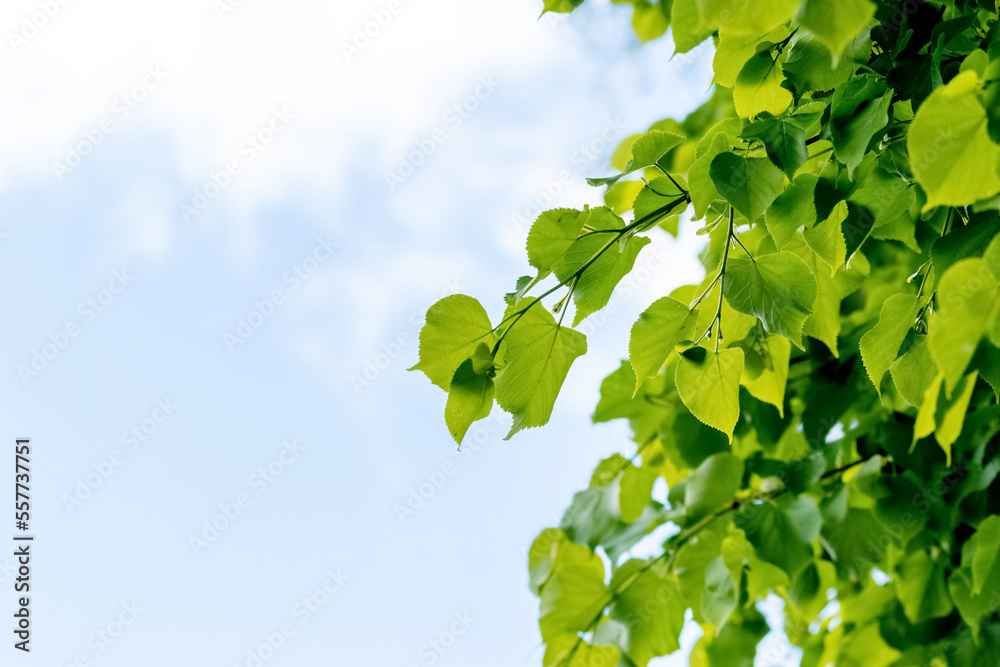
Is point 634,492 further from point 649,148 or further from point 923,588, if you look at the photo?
point 649,148

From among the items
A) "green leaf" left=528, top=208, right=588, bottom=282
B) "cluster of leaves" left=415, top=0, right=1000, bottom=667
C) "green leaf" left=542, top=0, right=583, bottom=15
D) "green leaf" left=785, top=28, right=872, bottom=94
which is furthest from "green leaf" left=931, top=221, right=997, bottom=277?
"green leaf" left=542, top=0, right=583, bottom=15

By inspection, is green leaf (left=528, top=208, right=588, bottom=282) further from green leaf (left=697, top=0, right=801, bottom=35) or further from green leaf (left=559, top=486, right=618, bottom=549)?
green leaf (left=559, top=486, right=618, bottom=549)

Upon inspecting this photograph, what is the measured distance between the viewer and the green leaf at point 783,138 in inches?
16.7

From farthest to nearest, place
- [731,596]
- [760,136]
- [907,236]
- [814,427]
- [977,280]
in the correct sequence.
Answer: [814,427] < [731,596] < [907,236] < [760,136] < [977,280]

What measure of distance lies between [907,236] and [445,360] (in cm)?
44

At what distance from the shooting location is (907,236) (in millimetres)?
656

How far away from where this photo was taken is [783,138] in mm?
431

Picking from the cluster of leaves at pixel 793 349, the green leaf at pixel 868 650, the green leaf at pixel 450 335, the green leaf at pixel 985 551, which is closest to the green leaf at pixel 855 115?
the cluster of leaves at pixel 793 349

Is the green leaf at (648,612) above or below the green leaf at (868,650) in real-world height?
above

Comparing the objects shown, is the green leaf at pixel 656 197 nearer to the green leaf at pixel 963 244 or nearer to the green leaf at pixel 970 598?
the green leaf at pixel 963 244

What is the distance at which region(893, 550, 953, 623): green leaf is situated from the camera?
94 cm

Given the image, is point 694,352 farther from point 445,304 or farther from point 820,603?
point 820,603

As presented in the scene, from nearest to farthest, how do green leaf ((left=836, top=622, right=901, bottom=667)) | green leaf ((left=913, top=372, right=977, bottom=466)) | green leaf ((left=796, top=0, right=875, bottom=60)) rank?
green leaf ((left=796, top=0, right=875, bottom=60))
green leaf ((left=913, top=372, right=977, bottom=466))
green leaf ((left=836, top=622, right=901, bottom=667))

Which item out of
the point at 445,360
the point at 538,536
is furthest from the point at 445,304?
the point at 538,536
